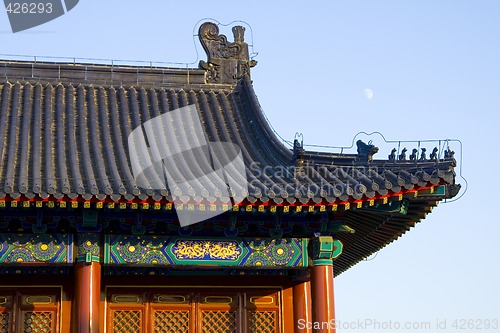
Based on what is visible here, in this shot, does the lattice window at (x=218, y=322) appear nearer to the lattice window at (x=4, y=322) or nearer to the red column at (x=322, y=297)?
the red column at (x=322, y=297)

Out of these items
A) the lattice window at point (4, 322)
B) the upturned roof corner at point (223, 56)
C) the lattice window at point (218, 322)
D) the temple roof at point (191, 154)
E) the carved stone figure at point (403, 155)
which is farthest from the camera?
the upturned roof corner at point (223, 56)

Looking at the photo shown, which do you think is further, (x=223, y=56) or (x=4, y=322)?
(x=223, y=56)

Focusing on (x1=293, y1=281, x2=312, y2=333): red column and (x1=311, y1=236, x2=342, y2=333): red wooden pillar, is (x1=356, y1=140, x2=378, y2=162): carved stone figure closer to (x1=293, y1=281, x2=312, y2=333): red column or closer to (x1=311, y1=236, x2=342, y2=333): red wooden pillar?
(x1=311, y1=236, x2=342, y2=333): red wooden pillar

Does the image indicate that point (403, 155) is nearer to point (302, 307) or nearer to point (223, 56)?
point (302, 307)

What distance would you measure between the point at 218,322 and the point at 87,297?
2.53 meters

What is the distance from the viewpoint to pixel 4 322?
15398mm

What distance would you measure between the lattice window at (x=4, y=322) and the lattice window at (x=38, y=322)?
0.89 feet

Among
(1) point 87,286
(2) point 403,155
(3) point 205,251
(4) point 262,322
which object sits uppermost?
(2) point 403,155

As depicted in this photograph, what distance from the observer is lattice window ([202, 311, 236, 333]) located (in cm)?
1597

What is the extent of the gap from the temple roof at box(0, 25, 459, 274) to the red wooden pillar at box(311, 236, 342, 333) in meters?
0.31

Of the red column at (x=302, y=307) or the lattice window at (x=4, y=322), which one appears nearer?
the lattice window at (x=4, y=322)

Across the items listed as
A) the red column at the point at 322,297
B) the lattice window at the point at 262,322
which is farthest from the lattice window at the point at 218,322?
the red column at the point at 322,297

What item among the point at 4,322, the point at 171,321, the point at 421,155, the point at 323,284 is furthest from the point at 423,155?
the point at 4,322

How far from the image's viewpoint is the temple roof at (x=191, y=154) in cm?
1416
